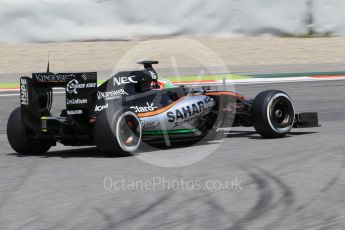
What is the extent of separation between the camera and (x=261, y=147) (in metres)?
8.99

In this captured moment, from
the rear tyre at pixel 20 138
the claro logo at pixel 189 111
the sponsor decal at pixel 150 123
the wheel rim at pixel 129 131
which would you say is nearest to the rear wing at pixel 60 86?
the rear tyre at pixel 20 138

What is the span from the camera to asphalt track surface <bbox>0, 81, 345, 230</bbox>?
534 cm

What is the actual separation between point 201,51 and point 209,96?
16443 mm

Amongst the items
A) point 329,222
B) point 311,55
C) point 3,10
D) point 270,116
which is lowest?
point 329,222

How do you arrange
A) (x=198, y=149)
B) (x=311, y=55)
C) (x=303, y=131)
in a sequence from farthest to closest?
(x=311, y=55), (x=303, y=131), (x=198, y=149)

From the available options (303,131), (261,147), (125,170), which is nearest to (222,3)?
(303,131)

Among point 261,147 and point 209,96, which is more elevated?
point 209,96

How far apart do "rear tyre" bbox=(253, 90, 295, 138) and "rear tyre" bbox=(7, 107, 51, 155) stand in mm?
2819

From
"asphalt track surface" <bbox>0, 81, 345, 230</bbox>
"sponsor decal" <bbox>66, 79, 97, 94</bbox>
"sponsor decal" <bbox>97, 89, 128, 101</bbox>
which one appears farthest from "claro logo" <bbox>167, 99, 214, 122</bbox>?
"sponsor decal" <bbox>66, 79, 97, 94</bbox>

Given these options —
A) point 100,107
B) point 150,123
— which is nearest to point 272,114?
point 150,123

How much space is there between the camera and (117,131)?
7.94m

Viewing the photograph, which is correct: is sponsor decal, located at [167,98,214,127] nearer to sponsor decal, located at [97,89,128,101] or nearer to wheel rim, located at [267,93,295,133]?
sponsor decal, located at [97,89,128,101]

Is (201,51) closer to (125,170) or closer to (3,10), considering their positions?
(3,10)

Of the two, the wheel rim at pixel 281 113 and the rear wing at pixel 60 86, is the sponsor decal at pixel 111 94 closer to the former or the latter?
the rear wing at pixel 60 86
